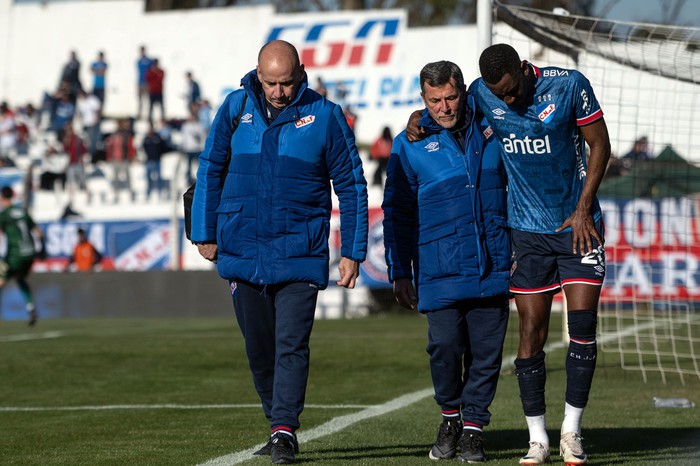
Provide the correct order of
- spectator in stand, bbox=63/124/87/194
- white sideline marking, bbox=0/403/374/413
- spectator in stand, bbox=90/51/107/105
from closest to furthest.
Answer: white sideline marking, bbox=0/403/374/413 → spectator in stand, bbox=63/124/87/194 → spectator in stand, bbox=90/51/107/105

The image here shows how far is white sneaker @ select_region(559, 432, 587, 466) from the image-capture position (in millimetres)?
5812

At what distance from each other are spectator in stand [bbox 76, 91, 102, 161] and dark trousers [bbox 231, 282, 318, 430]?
2722 centimetres

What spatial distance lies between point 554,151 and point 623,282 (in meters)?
14.8

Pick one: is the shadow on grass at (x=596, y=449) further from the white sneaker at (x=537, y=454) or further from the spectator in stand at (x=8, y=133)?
the spectator in stand at (x=8, y=133)

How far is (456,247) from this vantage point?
6.21 m

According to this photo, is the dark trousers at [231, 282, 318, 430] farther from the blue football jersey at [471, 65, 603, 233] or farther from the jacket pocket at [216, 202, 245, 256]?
the blue football jersey at [471, 65, 603, 233]

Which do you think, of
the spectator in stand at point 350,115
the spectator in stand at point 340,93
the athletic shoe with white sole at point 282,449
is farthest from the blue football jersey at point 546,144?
the spectator in stand at point 340,93

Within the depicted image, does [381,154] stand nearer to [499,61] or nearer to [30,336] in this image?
[30,336]

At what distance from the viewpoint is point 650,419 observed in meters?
8.03

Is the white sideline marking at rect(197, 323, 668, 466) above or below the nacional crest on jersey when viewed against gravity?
below

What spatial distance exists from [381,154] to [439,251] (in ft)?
70.6

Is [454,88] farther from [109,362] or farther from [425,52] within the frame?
[425,52]

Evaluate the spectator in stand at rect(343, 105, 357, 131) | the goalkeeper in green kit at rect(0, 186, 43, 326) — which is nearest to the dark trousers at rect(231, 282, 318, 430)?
the goalkeeper in green kit at rect(0, 186, 43, 326)

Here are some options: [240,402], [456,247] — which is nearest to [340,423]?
[240,402]
